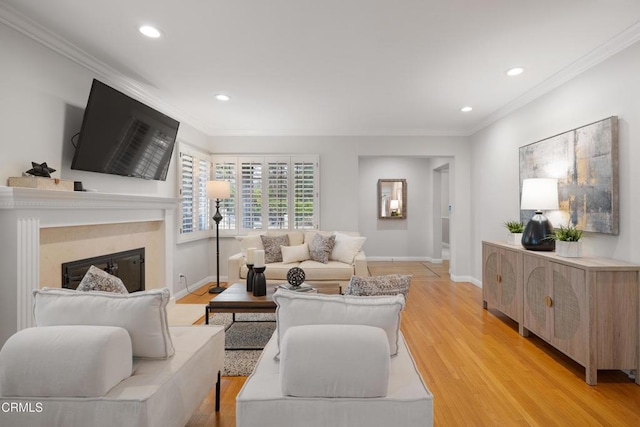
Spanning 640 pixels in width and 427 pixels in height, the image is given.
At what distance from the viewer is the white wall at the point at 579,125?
101 inches

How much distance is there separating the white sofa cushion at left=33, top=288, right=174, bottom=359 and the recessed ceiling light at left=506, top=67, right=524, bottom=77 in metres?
3.44

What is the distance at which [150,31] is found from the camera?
98.4 inches

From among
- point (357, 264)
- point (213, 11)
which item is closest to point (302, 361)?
point (213, 11)

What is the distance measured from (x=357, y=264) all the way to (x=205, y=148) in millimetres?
3112

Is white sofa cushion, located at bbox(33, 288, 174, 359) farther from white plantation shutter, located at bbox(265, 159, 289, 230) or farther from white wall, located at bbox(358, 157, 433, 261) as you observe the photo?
white wall, located at bbox(358, 157, 433, 261)

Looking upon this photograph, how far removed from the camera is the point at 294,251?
14.8 ft

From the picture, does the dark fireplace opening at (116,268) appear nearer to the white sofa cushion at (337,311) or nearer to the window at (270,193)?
the window at (270,193)

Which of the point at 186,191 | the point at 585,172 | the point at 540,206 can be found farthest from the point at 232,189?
the point at 585,172

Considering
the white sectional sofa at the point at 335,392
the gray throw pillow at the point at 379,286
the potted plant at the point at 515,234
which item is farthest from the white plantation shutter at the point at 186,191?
the potted plant at the point at 515,234

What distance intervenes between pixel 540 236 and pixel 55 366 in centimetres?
363

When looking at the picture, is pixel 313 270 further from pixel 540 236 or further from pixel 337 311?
pixel 337 311

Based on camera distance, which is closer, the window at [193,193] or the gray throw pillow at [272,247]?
the gray throw pillow at [272,247]

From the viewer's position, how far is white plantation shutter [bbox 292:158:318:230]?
5578mm

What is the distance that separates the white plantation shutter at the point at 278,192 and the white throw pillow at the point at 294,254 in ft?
3.55
